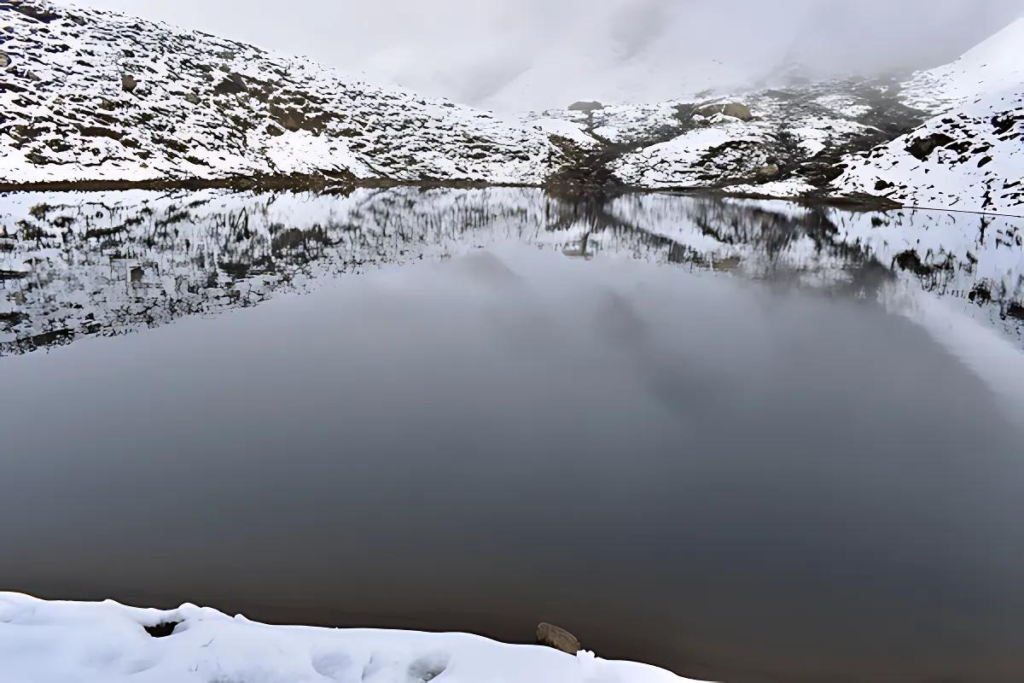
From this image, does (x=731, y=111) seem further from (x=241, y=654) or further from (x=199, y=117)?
(x=241, y=654)

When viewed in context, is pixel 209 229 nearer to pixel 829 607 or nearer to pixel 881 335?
pixel 881 335

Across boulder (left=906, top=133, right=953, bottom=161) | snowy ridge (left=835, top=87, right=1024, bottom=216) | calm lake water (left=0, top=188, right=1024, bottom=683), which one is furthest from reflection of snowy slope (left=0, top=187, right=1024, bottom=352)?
boulder (left=906, top=133, right=953, bottom=161)

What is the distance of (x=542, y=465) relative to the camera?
23.6 ft

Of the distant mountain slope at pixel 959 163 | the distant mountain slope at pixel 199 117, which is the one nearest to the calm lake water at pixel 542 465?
the distant mountain slope at pixel 959 163

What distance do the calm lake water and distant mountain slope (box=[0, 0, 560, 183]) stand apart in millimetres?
59113

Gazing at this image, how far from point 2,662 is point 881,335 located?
15.2 meters

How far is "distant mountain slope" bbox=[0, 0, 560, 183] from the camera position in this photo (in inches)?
2522

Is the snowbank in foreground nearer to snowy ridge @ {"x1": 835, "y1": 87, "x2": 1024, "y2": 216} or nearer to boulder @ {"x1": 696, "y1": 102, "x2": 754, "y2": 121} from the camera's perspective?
snowy ridge @ {"x1": 835, "y1": 87, "x2": 1024, "y2": 216}

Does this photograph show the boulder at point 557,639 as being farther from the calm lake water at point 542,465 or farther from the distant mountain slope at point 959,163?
the distant mountain slope at point 959,163

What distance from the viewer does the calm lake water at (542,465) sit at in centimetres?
479

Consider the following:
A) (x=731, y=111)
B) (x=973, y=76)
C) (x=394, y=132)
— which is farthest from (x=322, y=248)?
(x=973, y=76)

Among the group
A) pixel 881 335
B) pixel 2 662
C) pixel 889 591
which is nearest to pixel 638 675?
pixel 889 591

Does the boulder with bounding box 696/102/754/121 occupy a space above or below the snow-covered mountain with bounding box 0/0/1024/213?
above

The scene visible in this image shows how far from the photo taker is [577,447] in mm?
7699
